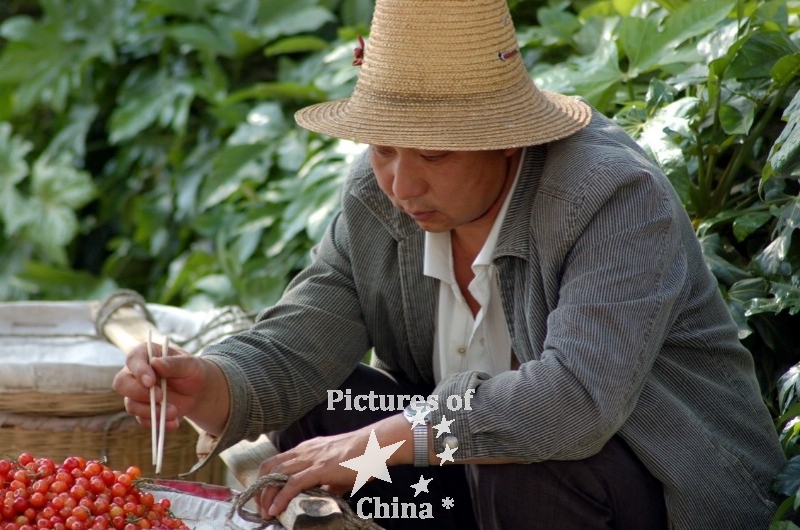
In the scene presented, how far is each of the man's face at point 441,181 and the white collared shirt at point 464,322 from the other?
0.45 feet

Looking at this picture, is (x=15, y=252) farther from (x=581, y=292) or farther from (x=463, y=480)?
(x=581, y=292)

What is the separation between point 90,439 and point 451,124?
1.10 metres

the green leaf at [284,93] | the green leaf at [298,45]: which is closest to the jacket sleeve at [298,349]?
the green leaf at [284,93]

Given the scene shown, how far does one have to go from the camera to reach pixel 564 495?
66.4 inches

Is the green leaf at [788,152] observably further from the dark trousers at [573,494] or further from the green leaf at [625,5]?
the green leaf at [625,5]

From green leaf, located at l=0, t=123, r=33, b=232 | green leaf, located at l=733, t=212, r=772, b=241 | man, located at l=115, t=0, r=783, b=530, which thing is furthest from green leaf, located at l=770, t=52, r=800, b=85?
green leaf, located at l=0, t=123, r=33, b=232

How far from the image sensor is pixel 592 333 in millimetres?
1642

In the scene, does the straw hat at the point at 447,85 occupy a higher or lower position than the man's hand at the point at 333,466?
higher

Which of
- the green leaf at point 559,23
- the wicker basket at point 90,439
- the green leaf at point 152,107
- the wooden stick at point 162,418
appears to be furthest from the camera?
the green leaf at point 152,107

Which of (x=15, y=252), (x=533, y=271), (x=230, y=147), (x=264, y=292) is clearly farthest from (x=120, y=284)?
(x=533, y=271)

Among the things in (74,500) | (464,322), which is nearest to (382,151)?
(464,322)

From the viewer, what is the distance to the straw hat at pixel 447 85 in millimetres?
1710

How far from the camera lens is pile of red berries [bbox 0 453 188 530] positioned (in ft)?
5.32

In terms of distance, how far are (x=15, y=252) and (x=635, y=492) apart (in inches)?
147
